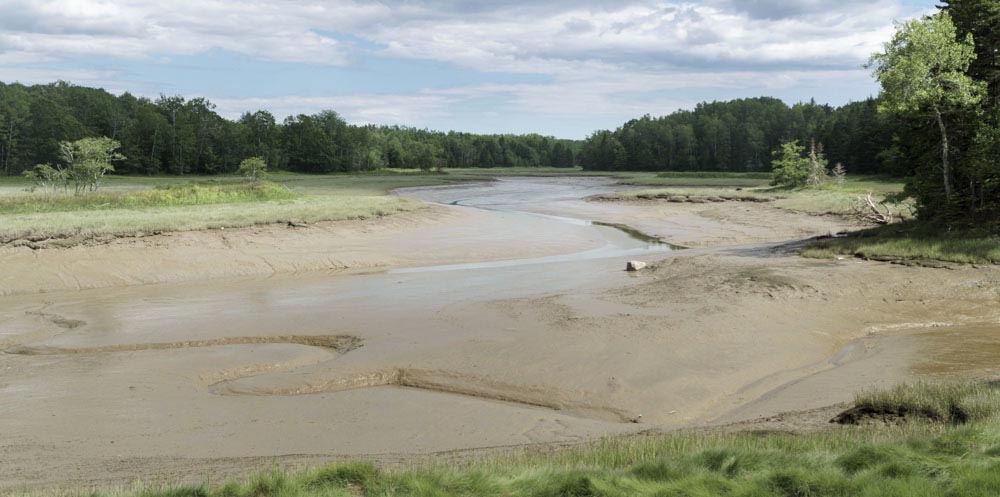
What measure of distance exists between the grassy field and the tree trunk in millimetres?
17240

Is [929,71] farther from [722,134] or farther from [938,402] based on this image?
[722,134]

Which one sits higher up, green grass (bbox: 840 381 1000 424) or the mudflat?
green grass (bbox: 840 381 1000 424)

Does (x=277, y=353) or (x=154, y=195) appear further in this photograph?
(x=154, y=195)

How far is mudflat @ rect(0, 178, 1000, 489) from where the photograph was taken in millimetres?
8539

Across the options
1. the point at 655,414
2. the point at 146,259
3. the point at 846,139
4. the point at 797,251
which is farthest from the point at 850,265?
the point at 846,139

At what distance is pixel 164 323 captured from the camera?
15.1 metres

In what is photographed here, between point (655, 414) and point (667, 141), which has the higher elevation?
point (667, 141)

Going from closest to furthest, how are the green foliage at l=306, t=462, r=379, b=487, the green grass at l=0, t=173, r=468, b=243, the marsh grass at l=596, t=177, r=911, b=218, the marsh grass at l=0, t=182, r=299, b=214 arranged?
the green foliage at l=306, t=462, r=379, b=487 < the green grass at l=0, t=173, r=468, b=243 < the marsh grass at l=0, t=182, r=299, b=214 < the marsh grass at l=596, t=177, r=911, b=218

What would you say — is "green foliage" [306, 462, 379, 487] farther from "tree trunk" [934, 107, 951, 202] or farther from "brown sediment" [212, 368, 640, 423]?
"tree trunk" [934, 107, 951, 202]

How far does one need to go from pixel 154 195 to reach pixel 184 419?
102ft

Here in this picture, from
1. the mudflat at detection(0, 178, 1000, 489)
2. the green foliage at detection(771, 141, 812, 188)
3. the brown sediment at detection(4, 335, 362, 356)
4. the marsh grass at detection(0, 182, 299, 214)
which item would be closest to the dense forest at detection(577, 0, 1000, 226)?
the mudflat at detection(0, 178, 1000, 489)

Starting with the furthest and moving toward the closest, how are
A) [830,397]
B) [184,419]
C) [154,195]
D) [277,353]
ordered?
[154,195] → [277,353] → [830,397] → [184,419]

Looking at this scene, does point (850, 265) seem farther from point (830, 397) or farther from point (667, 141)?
point (667, 141)

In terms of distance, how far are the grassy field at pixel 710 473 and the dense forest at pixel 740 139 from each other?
3136 inches
